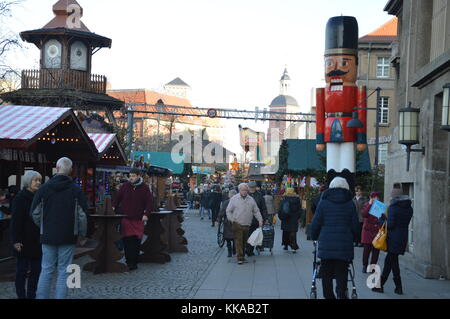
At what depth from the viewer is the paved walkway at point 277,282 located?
36.5 feet

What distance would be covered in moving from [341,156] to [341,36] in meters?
3.84

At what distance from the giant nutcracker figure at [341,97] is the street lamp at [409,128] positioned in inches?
298

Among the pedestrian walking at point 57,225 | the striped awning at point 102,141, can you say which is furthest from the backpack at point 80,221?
the striped awning at point 102,141

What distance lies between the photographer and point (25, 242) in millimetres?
9125

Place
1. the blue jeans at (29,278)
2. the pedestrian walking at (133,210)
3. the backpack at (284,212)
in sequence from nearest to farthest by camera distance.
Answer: the blue jeans at (29,278) < the pedestrian walking at (133,210) < the backpack at (284,212)

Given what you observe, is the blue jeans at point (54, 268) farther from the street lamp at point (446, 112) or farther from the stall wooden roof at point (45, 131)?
the street lamp at point (446, 112)

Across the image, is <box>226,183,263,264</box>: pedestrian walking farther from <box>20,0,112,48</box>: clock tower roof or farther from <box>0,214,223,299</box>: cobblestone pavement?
<box>20,0,112,48</box>: clock tower roof

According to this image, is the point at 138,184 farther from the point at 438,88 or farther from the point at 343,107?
the point at 343,107

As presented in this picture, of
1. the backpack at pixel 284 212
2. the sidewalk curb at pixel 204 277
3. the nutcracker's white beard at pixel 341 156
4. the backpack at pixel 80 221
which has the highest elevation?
the nutcracker's white beard at pixel 341 156

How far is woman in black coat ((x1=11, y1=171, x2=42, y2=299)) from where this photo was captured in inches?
359

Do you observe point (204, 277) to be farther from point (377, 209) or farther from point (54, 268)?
point (54, 268)

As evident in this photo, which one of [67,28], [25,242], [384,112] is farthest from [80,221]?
[384,112]

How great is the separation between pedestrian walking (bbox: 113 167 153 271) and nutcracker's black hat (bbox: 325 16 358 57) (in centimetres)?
1054
